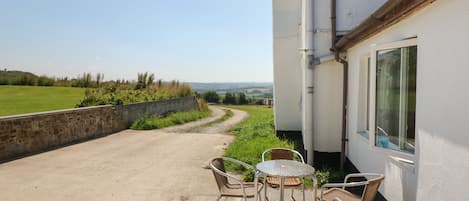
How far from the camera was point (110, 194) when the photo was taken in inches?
205

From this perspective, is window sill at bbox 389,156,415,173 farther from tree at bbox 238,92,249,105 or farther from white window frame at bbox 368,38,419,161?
tree at bbox 238,92,249,105

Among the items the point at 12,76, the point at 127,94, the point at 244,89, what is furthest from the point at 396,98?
the point at 244,89

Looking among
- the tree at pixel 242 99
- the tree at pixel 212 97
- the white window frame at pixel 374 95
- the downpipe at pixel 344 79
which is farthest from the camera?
the tree at pixel 242 99

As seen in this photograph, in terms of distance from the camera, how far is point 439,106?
279cm

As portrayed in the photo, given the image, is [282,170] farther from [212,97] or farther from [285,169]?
[212,97]

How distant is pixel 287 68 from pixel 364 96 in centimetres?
438

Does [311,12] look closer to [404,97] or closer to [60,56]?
[404,97]

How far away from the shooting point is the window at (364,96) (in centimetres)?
562

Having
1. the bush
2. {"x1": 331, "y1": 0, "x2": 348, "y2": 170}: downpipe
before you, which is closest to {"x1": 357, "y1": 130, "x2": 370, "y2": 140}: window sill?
{"x1": 331, "y1": 0, "x2": 348, "y2": 170}: downpipe

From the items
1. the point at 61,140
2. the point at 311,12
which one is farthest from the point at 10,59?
the point at 311,12

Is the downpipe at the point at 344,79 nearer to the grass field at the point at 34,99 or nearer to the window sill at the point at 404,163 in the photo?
the window sill at the point at 404,163

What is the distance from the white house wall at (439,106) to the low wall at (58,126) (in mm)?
9564

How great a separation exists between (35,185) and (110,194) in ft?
5.85

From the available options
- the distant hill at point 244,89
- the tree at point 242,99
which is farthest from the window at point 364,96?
the tree at point 242,99
